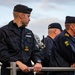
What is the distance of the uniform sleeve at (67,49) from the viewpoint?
6.36m

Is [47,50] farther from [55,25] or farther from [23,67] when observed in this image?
→ [23,67]

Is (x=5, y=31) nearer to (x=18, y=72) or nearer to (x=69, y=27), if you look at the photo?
(x=18, y=72)

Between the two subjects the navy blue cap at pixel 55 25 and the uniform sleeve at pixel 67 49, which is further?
the navy blue cap at pixel 55 25

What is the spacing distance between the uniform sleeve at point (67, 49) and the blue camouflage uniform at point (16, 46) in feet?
1.45

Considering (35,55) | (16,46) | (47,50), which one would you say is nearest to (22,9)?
(16,46)

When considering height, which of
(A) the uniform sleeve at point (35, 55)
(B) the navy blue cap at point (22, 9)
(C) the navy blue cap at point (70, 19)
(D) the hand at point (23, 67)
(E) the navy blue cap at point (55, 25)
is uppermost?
(B) the navy blue cap at point (22, 9)

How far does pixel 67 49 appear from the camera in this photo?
20.9ft

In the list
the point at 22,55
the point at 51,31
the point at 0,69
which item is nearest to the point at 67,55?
the point at 22,55

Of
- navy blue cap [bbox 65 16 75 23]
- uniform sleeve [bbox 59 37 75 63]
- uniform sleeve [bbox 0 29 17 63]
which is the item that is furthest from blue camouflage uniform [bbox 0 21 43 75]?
navy blue cap [bbox 65 16 75 23]

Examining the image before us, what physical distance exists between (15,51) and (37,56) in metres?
0.45

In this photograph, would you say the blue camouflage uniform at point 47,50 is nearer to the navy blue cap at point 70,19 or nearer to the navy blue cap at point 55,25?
the navy blue cap at point 55,25

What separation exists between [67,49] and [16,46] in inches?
35.0

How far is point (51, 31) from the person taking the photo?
328 inches

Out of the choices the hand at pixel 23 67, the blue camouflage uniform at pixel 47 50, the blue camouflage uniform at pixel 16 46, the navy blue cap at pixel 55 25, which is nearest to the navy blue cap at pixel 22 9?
the blue camouflage uniform at pixel 16 46
